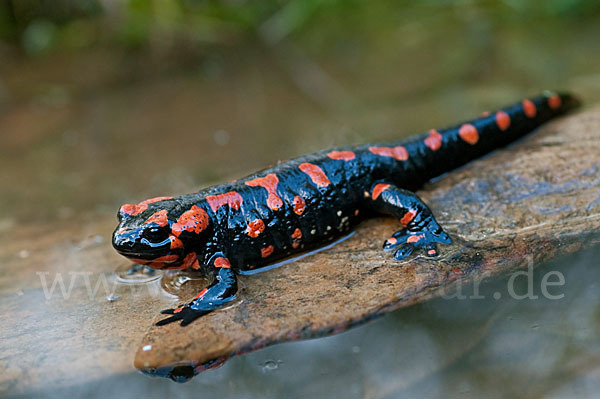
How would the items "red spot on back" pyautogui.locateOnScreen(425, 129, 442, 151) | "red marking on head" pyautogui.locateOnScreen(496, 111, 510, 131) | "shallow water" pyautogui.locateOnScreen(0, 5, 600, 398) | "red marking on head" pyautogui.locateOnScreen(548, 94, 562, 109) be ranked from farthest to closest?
"red marking on head" pyautogui.locateOnScreen(548, 94, 562, 109), "red marking on head" pyautogui.locateOnScreen(496, 111, 510, 131), "red spot on back" pyautogui.locateOnScreen(425, 129, 442, 151), "shallow water" pyautogui.locateOnScreen(0, 5, 600, 398)

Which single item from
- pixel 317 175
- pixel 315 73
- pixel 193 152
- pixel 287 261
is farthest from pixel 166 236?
pixel 315 73

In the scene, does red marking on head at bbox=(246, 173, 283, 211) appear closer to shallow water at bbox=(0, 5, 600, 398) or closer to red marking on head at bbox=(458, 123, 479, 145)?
shallow water at bbox=(0, 5, 600, 398)

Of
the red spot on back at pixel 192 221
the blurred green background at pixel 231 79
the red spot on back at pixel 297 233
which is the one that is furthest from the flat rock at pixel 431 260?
the blurred green background at pixel 231 79

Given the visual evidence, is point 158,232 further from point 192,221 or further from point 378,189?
point 378,189

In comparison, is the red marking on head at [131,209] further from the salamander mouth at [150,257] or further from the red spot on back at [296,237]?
the red spot on back at [296,237]

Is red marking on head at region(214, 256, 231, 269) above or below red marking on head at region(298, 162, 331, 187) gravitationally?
below

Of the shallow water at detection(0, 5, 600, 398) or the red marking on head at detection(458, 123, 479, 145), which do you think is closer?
the shallow water at detection(0, 5, 600, 398)

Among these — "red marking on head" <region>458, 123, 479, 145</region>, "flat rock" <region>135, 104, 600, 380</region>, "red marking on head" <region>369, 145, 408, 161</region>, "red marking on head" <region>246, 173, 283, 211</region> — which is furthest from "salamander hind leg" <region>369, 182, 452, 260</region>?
"red marking on head" <region>458, 123, 479, 145</region>

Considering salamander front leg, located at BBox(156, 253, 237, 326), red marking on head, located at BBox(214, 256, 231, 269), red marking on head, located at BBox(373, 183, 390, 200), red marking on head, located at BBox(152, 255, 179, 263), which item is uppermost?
red marking on head, located at BBox(373, 183, 390, 200)
